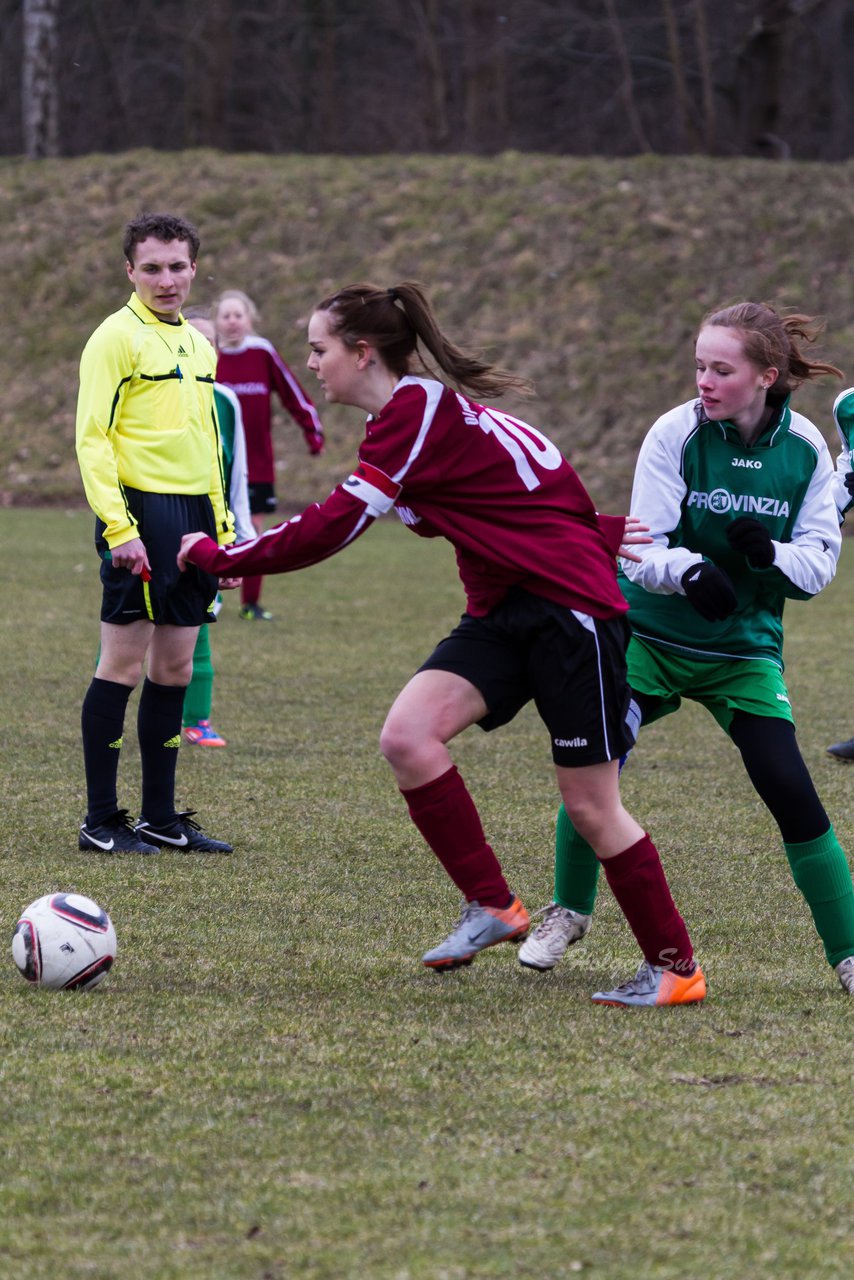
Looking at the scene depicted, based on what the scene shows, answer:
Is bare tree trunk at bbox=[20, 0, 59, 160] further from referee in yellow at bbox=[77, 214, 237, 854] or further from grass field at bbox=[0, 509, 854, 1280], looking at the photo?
referee in yellow at bbox=[77, 214, 237, 854]

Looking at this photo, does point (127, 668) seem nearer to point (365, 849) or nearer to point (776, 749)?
point (365, 849)

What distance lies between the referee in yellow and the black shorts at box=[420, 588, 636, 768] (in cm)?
168

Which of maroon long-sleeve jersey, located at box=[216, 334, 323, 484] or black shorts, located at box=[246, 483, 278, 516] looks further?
black shorts, located at box=[246, 483, 278, 516]

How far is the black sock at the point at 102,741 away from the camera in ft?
18.0

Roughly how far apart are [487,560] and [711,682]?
0.70m

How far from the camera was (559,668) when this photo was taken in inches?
148

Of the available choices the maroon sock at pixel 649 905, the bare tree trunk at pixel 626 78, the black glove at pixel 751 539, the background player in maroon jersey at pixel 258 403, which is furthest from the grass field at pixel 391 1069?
the bare tree trunk at pixel 626 78

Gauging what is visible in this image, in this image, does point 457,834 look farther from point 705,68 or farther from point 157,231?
point 705,68

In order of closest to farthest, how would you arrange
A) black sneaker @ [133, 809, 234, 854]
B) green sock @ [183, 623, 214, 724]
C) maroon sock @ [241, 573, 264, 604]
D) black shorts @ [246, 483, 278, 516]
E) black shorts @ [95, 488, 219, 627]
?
black shorts @ [95, 488, 219, 627] → black sneaker @ [133, 809, 234, 854] → green sock @ [183, 623, 214, 724] → maroon sock @ [241, 573, 264, 604] → black shorts @ [246, 483, 278, 516]

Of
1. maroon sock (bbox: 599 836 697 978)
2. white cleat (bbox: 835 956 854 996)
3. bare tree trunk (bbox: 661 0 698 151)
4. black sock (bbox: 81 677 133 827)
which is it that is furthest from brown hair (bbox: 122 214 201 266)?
bare tree trunk (bbox: 661 0 698 151)

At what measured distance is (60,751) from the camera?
704cm

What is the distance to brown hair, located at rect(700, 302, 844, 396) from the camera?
3990 millimetres

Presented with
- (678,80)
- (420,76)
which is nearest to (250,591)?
(678,80)

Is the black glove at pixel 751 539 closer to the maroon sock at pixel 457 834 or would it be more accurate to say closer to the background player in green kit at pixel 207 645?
the maroon sock at pixel 457 834
